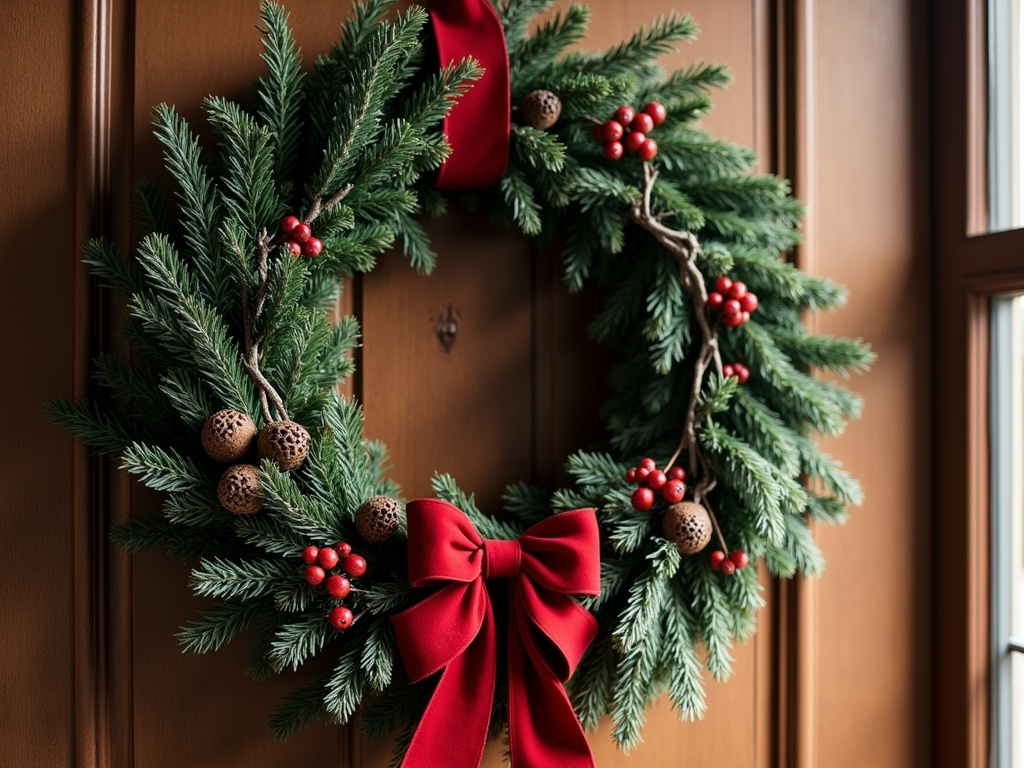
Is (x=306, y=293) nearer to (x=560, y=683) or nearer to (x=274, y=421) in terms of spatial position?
(x=274, y=421)

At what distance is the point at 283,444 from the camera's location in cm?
66

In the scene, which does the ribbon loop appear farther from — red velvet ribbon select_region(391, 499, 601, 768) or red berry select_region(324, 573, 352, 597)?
red berry select_region(324, 573, 352, 597)

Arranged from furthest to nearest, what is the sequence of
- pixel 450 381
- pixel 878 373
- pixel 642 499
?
pixel 878 373 < pixel 450 381 < pixel 642 499

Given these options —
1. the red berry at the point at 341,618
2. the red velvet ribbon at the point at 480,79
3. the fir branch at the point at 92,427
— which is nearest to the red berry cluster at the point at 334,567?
the red berry at the point at 341,618

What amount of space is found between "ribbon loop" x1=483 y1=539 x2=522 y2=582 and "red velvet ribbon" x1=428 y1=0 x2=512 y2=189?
423 mm

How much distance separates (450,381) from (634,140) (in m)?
0.35

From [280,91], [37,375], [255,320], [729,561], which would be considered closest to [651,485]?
[729,561]

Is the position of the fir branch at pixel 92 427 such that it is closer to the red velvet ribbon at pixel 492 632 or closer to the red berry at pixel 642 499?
the red velvet ribbon at pixel 492 632

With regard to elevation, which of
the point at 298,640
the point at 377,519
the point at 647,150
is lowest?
the point at 298,640

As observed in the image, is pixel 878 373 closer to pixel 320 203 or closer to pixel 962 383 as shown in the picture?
pixel 962 383

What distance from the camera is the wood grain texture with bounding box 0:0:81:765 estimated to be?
76 cm

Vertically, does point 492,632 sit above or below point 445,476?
below

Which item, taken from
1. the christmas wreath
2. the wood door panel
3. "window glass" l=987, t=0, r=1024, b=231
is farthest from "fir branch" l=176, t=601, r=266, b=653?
"window glass" l=987, t=0, r=1024, b=231

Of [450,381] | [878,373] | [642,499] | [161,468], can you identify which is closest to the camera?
[161,468]
